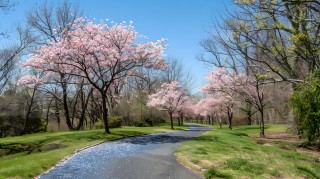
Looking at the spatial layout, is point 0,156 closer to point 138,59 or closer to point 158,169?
point 138,59

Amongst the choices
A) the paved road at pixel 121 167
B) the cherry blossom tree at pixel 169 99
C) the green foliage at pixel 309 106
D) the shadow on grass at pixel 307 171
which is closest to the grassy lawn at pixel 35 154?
the paved road at pixel 121 167

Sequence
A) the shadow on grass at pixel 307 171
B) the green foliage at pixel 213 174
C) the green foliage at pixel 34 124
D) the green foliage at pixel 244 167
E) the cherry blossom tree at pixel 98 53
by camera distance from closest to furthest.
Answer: the green foliage at pixel 213 174 < the green foliage at pixel 244 167 < the shadow on grass at pixel 307 171 < the cherry blossom tree at pixel 98 53 < the green foliage at pixel 34 124

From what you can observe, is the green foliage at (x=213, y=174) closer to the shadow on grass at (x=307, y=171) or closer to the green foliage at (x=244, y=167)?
the green foliage at (x=244, y=167)

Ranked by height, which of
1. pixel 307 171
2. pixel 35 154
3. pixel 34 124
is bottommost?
pixel 307 171

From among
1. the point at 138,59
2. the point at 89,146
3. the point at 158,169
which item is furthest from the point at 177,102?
the point at 158,169

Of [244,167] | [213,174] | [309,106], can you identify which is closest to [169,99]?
[309,106]

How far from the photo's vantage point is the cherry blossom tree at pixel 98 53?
23688 mm

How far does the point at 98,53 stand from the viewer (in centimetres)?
2466

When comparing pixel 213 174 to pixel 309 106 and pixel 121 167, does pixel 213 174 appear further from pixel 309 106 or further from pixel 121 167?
pixel 309 106

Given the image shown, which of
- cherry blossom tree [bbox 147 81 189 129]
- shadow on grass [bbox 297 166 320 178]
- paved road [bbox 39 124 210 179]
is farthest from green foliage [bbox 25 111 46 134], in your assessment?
shadow on grass [bbox 297 166 320 178]

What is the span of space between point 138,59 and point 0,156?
12.6 m

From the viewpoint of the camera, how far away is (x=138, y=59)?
25.2m

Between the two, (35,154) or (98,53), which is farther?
(98,53)

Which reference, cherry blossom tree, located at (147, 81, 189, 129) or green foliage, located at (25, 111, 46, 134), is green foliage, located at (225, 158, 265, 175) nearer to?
cherry blossom tree, located at (147, 81, 189, 129)
